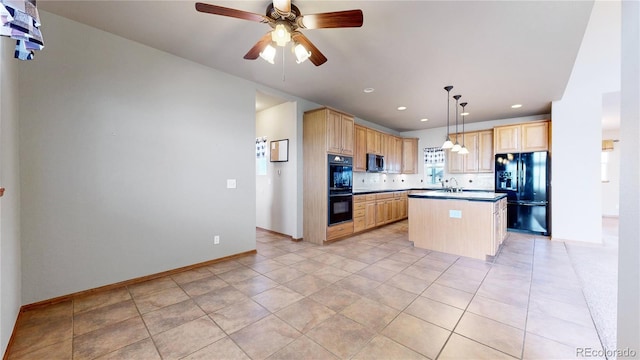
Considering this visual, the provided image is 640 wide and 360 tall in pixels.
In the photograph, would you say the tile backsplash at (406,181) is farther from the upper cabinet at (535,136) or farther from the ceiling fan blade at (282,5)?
the ceiling fan blade at (282,5)

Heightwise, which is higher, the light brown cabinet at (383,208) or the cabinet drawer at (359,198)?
the cabinet drawer at (359,198)

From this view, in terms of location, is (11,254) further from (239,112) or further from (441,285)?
(441,285)

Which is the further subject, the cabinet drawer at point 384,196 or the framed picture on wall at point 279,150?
the cabinet drawer at point 384,196

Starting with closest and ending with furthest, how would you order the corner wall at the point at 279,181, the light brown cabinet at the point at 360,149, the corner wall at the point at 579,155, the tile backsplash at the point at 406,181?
1. the corner wall at the point at 579,155
2. the corner wall at the point at 279,181
3. the light brown cabinet at the point at 360,149
4. the tile backsplash at the point at 406,181

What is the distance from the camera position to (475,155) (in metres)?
6.31

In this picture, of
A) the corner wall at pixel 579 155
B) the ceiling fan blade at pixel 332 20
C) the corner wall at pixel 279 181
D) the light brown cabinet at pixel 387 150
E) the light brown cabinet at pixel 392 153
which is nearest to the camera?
the ceiling fan blade at pixel 332 20

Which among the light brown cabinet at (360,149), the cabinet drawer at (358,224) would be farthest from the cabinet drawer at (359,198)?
the light brown cabinet at (360,149)

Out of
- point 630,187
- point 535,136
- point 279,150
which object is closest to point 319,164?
point 279,150

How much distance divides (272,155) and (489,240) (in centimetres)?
408

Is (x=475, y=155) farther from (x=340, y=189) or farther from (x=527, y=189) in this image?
(x=340, y=189)

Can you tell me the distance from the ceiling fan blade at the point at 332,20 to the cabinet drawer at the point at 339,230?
3.30 metres

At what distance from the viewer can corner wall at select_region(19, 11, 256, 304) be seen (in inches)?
91.6

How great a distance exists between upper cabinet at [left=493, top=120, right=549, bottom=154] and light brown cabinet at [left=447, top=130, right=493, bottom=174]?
1.15 feet

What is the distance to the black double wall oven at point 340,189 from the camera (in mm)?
4574
